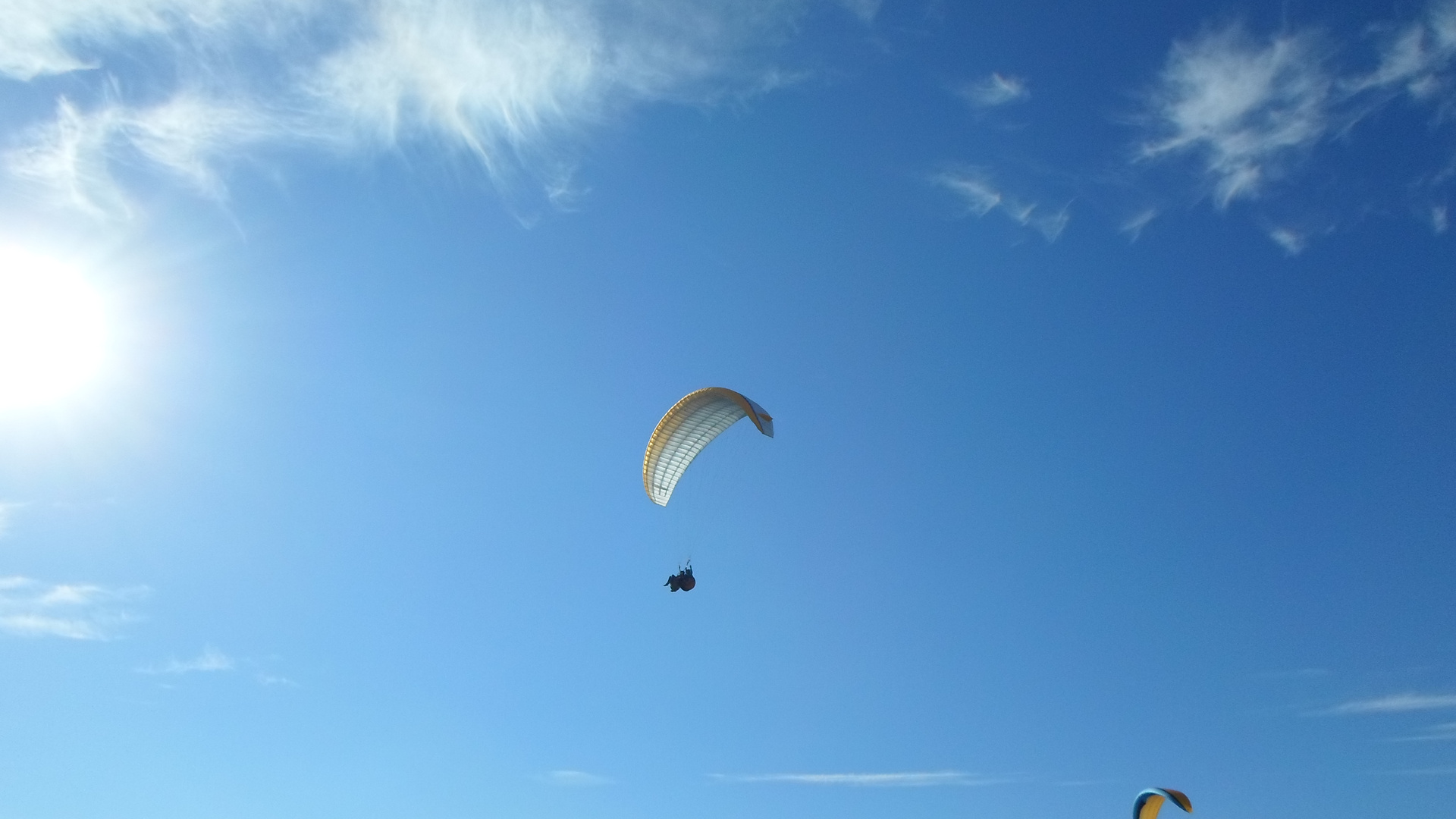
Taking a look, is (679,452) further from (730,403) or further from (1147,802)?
(1147,802)

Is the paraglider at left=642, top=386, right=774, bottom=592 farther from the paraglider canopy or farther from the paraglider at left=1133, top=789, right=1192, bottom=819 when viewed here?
the paraglider at left=1133, top=789, right=1192, bottom=819

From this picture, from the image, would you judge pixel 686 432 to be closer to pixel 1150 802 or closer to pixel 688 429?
pixel 688 429

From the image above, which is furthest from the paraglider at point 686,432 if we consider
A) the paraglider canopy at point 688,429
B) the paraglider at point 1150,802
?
the paraglider at point 1150,802

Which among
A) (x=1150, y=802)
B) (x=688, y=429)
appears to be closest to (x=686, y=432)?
(x=688, y=429)

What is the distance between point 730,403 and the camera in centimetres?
5603

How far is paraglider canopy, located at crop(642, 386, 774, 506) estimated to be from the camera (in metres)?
55.4

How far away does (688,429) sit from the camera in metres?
58.5

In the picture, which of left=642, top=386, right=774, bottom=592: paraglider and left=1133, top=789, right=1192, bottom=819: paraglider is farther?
left=642, top=386, right=774, bottom=592: paraglider

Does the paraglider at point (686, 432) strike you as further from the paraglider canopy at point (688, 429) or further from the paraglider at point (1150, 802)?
the paraglider at point (1150, 802)

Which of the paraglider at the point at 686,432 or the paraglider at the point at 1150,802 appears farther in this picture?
the paraglider at the point at 686,432

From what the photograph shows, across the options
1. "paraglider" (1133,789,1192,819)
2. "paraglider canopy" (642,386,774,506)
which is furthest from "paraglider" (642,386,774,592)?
"paraglider" (1133,789,1192,819)

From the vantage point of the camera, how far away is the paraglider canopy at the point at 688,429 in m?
55.4

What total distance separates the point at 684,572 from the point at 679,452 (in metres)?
7.68

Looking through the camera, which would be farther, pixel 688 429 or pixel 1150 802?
pixel 688 429
